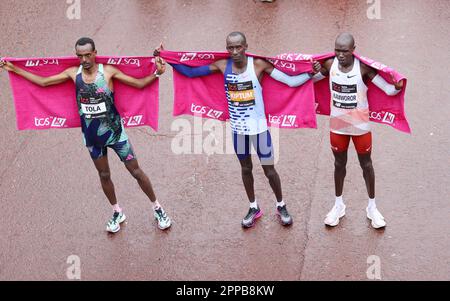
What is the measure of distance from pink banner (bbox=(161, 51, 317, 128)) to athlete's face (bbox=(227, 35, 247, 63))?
0.27m

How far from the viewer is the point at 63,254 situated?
8.36 metres

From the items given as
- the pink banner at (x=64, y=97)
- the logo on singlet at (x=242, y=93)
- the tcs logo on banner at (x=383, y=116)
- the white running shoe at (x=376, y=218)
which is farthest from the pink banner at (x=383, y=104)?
the pink banner at (x=64, y=97)

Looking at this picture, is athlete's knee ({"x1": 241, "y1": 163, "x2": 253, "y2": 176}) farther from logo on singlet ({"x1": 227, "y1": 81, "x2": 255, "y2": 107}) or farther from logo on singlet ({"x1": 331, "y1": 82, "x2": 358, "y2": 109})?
logo on singlet ({"x1": 331, "y1": 82, "x2": 358, "y2": 109})

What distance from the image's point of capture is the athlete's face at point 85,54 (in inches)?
298

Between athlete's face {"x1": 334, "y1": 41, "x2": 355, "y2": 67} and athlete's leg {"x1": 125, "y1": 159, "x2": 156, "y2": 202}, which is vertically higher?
athlete's face {"x1": 334, "y1": 41, "x2": 355, "y2": 67}

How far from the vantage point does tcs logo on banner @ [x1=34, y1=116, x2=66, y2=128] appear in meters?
8.38

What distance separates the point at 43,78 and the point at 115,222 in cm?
190

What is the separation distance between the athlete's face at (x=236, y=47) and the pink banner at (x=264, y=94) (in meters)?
0.27

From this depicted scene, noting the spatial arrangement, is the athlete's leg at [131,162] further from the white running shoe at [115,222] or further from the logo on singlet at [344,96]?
the logo on singlet at [344,96]

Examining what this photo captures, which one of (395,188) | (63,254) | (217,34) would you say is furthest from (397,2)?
(63,254)

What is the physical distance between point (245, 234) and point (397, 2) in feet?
18.4

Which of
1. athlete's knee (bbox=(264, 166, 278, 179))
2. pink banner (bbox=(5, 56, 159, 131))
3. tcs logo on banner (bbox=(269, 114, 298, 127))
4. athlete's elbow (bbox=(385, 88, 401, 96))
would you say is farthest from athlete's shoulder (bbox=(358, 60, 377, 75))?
pink banner (bbox=(5, 56, 159, 131))

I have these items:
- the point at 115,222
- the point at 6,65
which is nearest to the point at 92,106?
the point at 6,65
